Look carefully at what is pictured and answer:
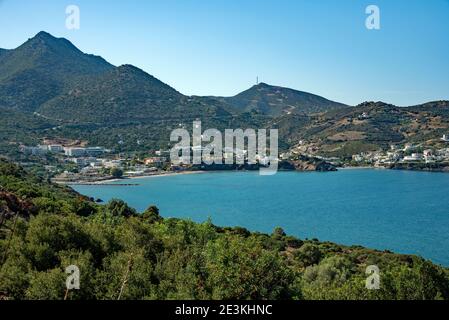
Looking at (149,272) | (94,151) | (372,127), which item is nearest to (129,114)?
(94,151)

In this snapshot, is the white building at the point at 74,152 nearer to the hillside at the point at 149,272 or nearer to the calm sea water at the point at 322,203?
the calm sea water at the point at 322,203

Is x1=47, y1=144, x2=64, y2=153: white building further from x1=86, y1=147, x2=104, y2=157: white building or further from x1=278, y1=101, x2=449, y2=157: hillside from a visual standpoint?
x1=278, y1=101, x2=449, y2=157: hillside

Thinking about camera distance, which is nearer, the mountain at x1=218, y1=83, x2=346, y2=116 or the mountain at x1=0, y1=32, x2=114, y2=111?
the mountain at x1=0, y1=32, x2=114, y2=111

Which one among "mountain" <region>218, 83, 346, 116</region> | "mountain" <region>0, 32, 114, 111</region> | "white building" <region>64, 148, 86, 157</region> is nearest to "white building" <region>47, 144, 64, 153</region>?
"white building" <region>64, 148, 86, 157</region>

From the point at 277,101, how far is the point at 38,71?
101651mm

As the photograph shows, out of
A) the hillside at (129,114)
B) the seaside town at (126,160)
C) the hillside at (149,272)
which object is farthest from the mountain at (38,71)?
the hillside at (149,272)

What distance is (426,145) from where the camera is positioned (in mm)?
73562

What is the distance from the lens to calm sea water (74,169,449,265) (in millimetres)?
28969

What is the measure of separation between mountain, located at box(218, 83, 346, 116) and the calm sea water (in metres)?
110

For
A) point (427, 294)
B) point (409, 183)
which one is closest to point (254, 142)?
point (409, 183)

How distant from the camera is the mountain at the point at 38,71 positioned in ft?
286

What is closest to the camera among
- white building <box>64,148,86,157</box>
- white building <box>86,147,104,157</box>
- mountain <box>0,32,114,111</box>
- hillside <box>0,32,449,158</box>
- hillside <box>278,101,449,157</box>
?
white building <box>64,148,86,157</box>
